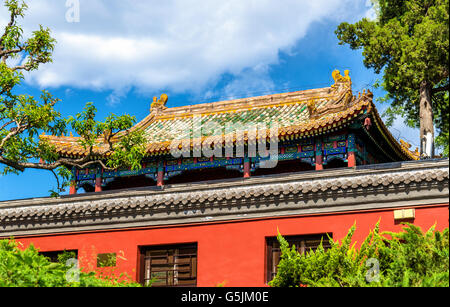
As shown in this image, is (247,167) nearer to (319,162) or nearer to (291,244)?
(319,162)

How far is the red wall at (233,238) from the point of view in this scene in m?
13.5

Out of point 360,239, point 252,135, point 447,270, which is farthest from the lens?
point 252,135

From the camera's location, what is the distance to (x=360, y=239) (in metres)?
13.5

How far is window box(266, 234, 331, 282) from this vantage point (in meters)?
13.9

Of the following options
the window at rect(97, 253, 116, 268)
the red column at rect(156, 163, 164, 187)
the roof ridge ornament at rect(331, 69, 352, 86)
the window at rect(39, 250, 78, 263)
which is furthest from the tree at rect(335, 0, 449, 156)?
the window at rect(39, 250, 78, 263)

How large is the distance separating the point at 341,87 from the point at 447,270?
935 centimetres

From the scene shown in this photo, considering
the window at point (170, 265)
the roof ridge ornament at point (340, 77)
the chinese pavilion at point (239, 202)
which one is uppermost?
the roof ridge ornament at point (340, 77)

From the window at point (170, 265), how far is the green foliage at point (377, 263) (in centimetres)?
273

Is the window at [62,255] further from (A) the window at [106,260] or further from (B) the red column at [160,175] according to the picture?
(B) the red column at [160,175]

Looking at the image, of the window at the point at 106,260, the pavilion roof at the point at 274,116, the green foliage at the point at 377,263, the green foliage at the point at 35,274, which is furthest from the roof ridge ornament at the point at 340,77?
the green foliage at the point at 35,274

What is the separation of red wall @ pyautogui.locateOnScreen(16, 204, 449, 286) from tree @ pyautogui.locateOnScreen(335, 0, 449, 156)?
5218mm
